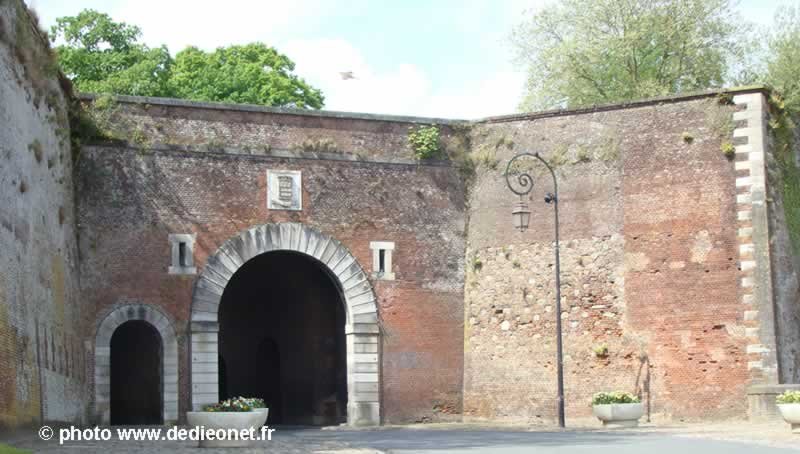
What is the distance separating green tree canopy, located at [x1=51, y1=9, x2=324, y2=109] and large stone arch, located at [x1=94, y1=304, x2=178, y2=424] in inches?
594

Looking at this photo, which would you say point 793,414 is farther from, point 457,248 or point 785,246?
point 457,248

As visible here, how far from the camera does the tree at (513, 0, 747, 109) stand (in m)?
39.0

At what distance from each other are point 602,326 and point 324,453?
10928 millimetres

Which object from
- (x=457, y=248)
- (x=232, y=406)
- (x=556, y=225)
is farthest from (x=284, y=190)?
(x=232, y=406)

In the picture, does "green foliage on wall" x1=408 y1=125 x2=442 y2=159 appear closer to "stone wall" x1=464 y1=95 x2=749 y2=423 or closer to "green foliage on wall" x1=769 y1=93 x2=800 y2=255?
"stone wall" x1=464 y1=95 x2=749 y2=423

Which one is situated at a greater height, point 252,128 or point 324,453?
point 252,128

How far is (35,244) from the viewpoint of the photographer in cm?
2234

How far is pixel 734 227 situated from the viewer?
27.1 m

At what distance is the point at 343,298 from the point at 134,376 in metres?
5.41

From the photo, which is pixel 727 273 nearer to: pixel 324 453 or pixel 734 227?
pixel 734 227

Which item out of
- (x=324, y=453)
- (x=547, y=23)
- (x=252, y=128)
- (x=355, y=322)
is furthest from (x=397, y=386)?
(x=547, y=23)

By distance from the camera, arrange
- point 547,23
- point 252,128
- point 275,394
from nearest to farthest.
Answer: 1. point 252,128
2. point 275,394
3. point 547,23

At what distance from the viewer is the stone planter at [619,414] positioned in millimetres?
24938

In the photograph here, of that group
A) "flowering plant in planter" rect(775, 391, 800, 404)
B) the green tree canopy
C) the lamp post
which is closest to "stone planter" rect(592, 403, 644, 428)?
the lamp post
